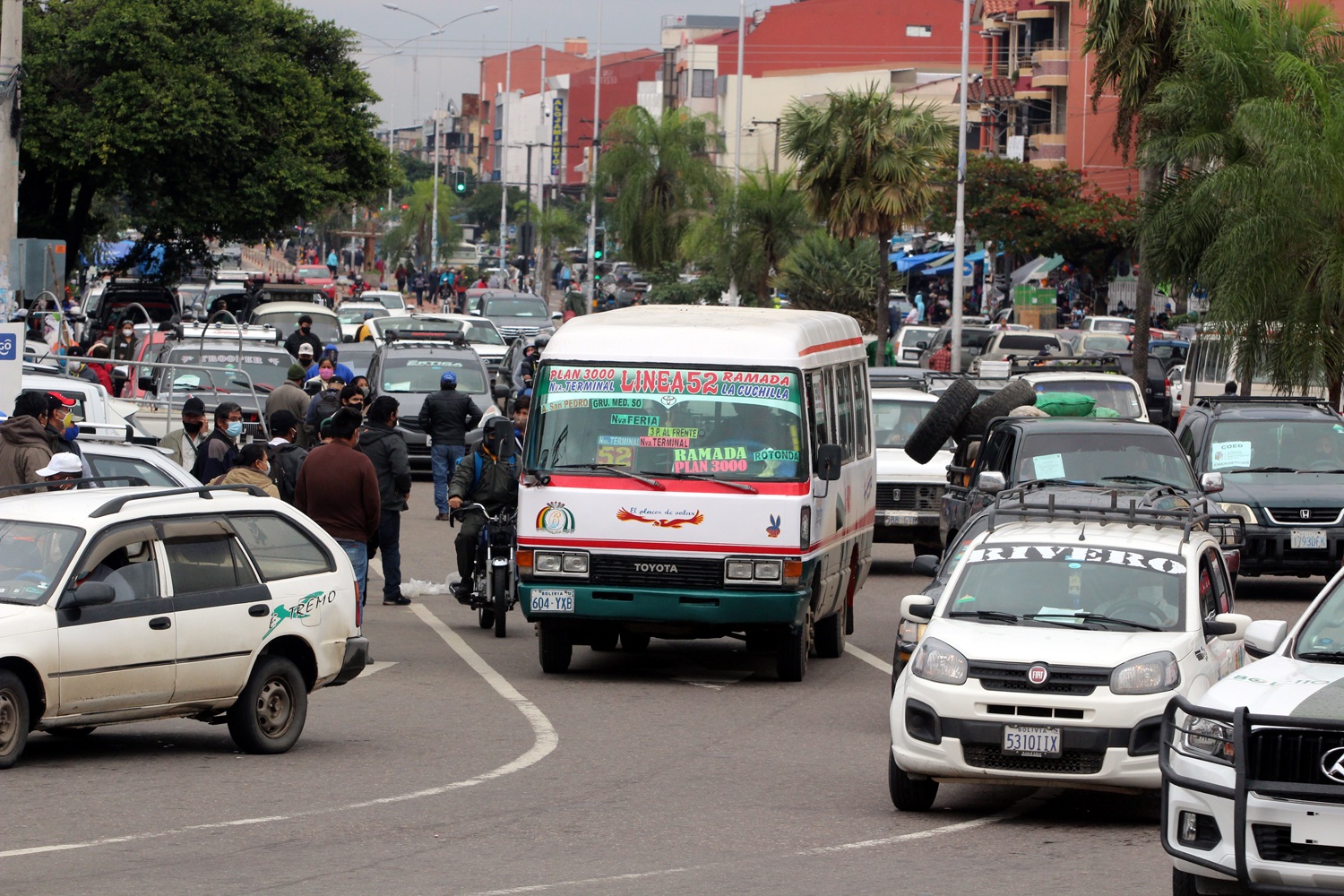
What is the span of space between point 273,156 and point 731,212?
46.7 ft

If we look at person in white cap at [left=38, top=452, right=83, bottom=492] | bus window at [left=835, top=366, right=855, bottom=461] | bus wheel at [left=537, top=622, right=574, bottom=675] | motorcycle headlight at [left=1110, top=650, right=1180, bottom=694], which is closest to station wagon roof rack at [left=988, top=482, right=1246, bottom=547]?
motorcycle headlight at [left=1110, top=650, right=1180, bottom=694]

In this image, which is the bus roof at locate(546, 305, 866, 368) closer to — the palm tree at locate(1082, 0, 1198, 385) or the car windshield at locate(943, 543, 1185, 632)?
the car windshield at locate(943, 543, 1185, 632)

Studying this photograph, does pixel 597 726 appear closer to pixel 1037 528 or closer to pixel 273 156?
pixel 1037 528

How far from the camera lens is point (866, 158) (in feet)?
142

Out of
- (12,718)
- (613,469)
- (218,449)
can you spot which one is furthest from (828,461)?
(12,718)

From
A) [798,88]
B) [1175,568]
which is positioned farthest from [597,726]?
[798,88]

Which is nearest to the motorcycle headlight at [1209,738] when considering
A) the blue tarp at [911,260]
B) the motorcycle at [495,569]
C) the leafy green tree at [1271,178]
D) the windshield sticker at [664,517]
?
the windshield sticker at [664,517]

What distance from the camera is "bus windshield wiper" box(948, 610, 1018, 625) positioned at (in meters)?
10.1

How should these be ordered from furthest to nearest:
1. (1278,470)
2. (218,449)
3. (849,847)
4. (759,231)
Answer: (759,231)
(1278,470)
(218,449)
(849,847)

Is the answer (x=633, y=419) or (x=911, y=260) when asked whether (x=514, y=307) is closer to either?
(x=911, y=260)

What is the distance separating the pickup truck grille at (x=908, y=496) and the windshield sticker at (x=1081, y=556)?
1099 cm

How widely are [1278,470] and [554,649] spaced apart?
900 centimetres

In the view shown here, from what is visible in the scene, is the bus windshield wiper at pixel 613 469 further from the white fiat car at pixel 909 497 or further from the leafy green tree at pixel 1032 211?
the leafy green tree at pixel 1032 211

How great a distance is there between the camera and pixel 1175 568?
10.3m
